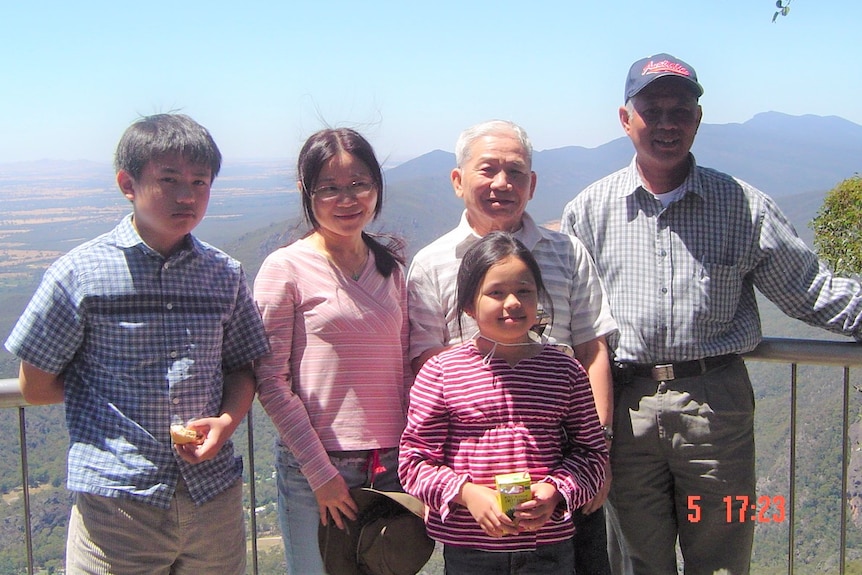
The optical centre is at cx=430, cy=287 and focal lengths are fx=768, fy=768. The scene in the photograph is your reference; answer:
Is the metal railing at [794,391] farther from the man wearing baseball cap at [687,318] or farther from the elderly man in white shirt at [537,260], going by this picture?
the elderly man in white shirt at [537,260]

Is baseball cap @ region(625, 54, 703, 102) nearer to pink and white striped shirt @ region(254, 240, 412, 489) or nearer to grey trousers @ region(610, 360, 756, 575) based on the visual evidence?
grey trousers @ region(610, 360, 756, 575)

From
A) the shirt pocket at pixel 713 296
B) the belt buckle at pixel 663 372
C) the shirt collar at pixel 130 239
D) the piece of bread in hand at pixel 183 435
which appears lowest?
the belt buckle at pixel 663 372

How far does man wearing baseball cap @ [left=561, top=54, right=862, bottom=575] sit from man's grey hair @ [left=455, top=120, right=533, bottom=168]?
1.81ft

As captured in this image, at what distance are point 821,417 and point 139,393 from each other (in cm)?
353

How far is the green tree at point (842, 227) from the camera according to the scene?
9.36 metres

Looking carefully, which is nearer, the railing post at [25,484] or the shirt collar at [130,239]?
the shirt collar at [130,239]

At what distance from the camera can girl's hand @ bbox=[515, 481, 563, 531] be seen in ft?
6.91

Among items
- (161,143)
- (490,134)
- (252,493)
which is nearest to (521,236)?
(490,134)

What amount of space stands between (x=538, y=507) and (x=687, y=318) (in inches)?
43.6

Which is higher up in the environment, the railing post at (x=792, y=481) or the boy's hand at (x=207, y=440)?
the boy's hand at (x=207, y=440)

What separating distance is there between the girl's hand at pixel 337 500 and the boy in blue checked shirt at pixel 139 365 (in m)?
0.32

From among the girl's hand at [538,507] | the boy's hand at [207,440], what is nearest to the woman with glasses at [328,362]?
the boy's hand at [207,440]

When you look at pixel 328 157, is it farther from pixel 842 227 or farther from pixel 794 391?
pixel 842 227

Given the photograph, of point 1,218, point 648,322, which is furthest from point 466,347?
point 1,218
